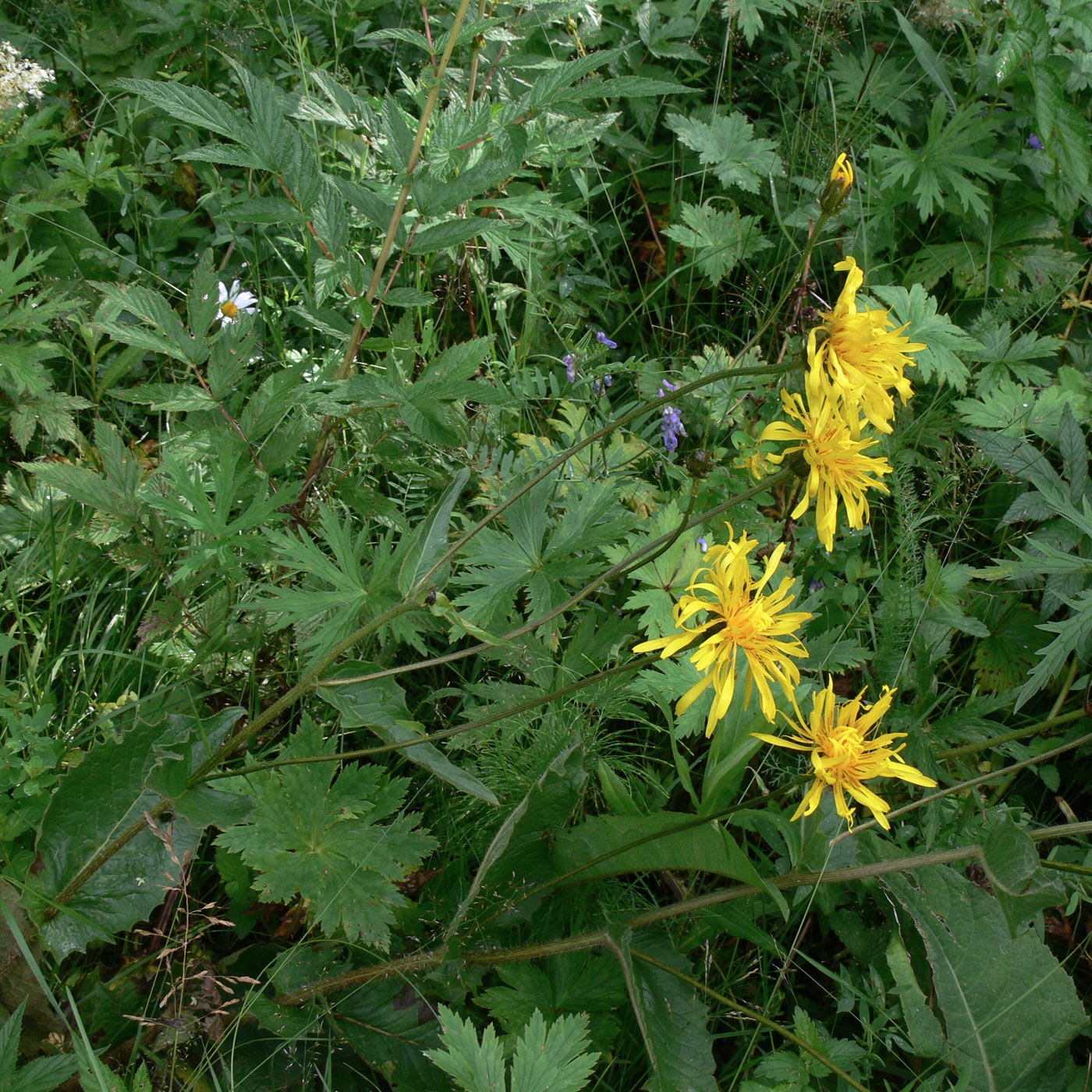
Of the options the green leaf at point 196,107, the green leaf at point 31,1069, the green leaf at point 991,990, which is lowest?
the green leaf at point 991,990

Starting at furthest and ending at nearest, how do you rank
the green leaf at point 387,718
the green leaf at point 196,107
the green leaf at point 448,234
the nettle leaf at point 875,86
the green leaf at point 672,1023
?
1. the nettle leaf at point 875,86
2. the green leaf at point 448,234
3. the green leaf at point 196,107
4. the green leaf at point 672,1023
5. the green leaf at point 387,718

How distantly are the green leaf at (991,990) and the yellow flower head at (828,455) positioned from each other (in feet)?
2.31

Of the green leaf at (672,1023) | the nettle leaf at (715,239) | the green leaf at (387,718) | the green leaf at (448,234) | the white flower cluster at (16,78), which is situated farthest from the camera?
the nettle leaf at (715,239)

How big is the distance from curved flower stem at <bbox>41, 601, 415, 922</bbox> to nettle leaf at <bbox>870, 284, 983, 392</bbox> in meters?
1.72

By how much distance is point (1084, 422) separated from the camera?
99.7 inches

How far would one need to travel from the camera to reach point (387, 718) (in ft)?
4.68

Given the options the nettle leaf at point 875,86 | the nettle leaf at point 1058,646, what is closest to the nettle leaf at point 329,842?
the nettle leaf at point 1058,646

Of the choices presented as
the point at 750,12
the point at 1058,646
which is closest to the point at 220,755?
the point at 1058,646

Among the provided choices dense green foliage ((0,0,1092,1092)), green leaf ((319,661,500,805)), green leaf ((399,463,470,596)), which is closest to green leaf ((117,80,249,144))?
dense green foliage ((0,0,1092,1092))

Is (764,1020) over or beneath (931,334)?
beneath

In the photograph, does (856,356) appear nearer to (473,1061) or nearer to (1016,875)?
(1016,875)

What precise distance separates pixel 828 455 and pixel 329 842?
39.6 inches

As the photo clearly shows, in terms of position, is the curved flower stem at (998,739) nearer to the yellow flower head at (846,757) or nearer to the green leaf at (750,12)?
the yellow flower head at (846,757)

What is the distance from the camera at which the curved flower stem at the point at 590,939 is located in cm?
144
